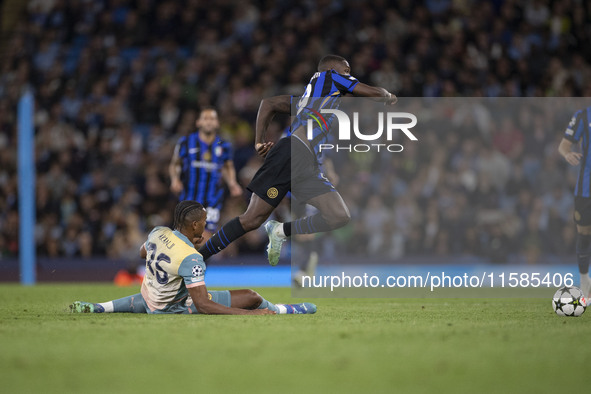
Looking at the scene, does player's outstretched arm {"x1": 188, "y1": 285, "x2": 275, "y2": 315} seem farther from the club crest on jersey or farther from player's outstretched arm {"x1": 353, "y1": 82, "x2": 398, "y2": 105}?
player's outstretched arm {"x1": 353, "y1": 82, "x2": 398, "y2": 105}

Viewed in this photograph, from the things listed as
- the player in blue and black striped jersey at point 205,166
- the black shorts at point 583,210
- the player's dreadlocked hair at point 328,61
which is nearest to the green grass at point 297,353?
the black shorts at point 583,210

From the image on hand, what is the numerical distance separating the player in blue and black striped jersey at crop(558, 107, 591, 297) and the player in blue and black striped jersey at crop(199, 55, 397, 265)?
230 cm

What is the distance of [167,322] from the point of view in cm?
676

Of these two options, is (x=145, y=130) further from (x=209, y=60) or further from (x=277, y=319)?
(x=277, y=319)

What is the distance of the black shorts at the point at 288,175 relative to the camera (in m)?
8.01

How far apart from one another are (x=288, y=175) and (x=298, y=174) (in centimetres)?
10

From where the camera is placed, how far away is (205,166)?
35.8 feet

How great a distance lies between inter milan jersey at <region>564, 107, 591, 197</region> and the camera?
8836mm

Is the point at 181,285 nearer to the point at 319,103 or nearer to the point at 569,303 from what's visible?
the point at 319,103

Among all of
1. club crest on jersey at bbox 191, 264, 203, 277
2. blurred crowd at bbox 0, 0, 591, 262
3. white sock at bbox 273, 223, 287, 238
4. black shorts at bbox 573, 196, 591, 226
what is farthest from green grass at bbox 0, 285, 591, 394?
blurred crowd at bbox 0, 0, 591, 262

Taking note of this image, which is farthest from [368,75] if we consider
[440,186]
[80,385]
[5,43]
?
[80,385]

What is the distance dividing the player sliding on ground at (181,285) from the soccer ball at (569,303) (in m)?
2.06

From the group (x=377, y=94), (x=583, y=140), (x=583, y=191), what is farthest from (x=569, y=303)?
(x=377, y=94)

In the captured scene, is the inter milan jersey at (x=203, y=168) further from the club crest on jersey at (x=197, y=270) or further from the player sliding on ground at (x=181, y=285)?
the club crest on jersey at (x=197, y=270)
